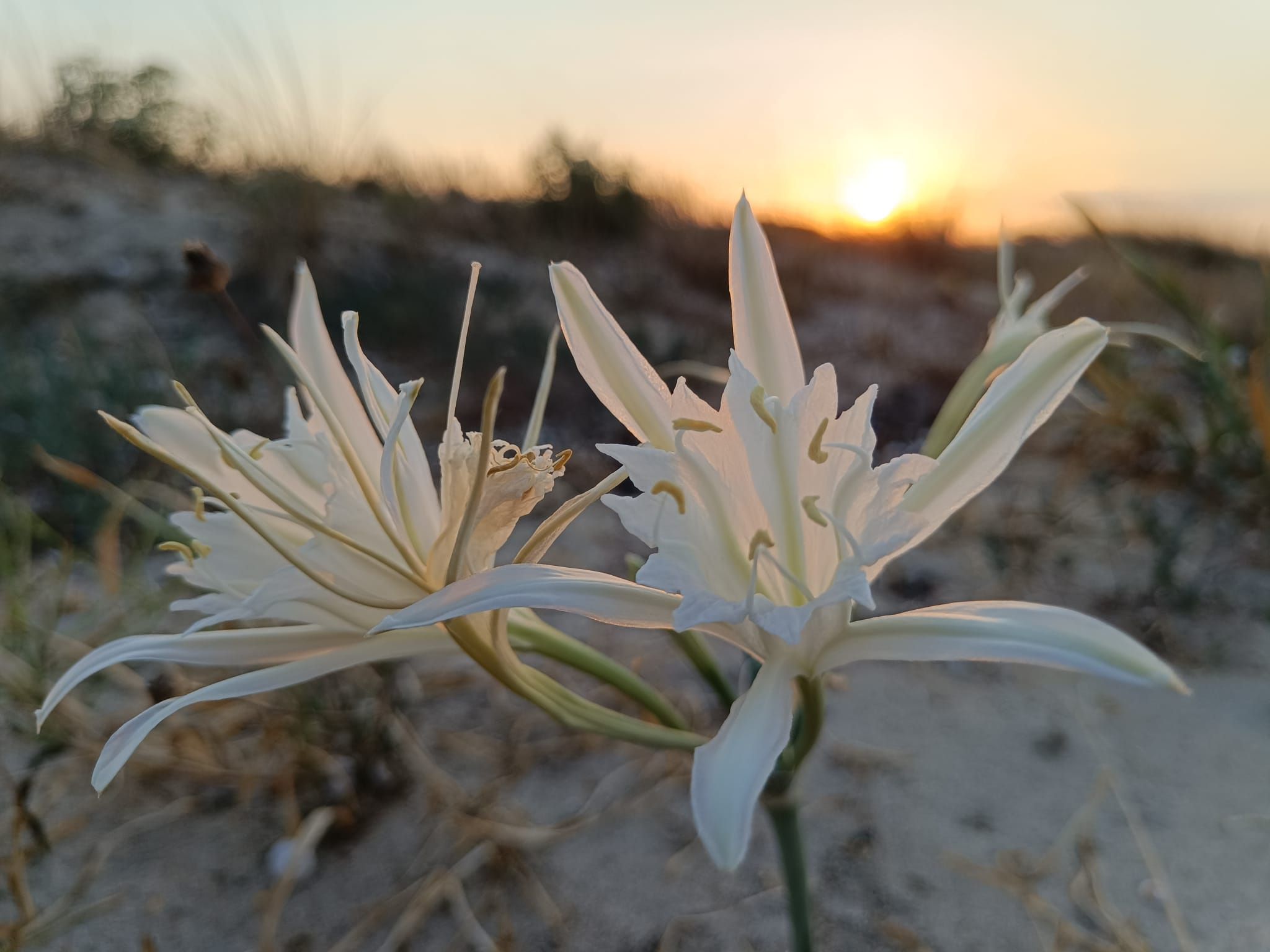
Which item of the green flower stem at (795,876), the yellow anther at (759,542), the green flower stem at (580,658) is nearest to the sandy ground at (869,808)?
the green flower stem at (795,876)

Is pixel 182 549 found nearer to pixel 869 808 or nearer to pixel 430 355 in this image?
pixel 869 808

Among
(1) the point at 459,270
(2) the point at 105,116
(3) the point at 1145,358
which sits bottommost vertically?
(3) the point at 1145,358

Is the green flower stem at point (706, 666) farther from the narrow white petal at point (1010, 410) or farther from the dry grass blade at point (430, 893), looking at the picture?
the dry grass blade at point (430, 893)

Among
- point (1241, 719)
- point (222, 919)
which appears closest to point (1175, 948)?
point (1241, 719)

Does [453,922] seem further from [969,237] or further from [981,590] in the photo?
[969,237]

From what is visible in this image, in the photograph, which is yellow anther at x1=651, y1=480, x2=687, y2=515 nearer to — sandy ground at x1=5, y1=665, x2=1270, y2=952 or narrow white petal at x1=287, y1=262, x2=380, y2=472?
narrow white petal at x1=287, y1=262, x2=380, y2=472

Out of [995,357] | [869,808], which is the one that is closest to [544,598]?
[995,357]
